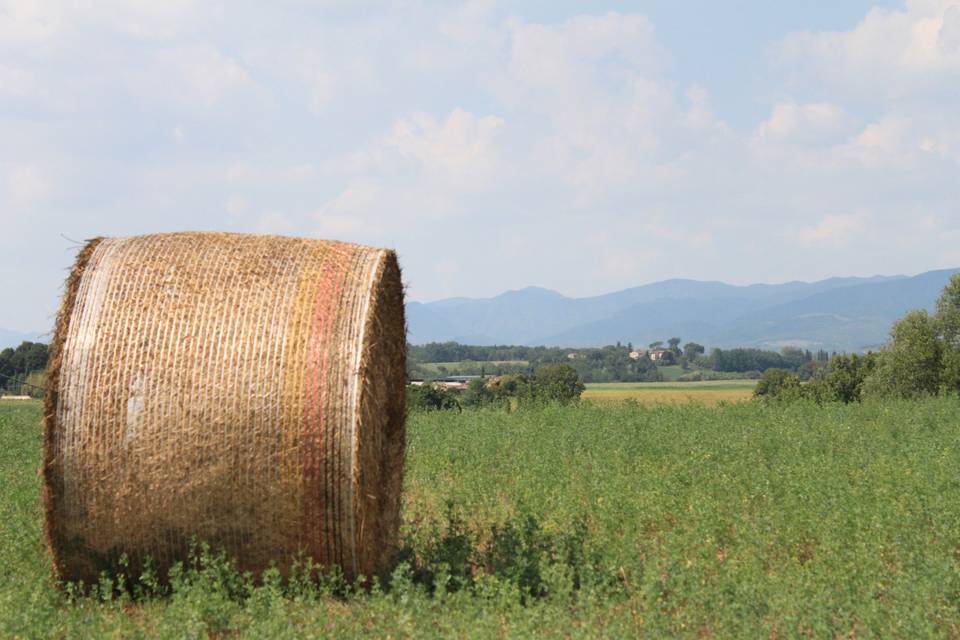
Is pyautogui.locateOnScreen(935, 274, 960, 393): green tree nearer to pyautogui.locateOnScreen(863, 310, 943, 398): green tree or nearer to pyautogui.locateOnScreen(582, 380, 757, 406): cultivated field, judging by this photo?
pyautogui.locateOnScreen(863, 310, 943, 398): green tree

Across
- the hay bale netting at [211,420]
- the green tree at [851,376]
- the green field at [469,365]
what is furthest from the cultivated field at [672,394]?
Result: the green field at [469,365]

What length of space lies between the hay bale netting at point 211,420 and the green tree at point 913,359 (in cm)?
3414

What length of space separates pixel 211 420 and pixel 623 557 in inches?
143

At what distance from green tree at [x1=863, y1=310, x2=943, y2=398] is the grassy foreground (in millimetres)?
24974

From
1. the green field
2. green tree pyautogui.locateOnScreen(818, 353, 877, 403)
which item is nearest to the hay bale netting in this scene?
green tree pyautogui.locateOnScreen(818, 353, 877, 403)

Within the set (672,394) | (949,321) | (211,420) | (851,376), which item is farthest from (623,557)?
(672,394)

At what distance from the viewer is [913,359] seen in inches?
1464

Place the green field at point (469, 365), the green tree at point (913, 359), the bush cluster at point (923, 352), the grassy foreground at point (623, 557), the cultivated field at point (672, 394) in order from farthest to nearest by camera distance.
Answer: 1. the green field at point (469, 365)
2. the green tree at point (913, 359)
3. the bush cluster at point (923, 352)
4. the cultivated field at point (672, 394)
5. the grassy foreground at point (623, 557)

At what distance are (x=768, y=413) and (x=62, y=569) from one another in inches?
563

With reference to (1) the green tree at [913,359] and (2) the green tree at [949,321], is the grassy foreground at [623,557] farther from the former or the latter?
(1) the green tree at [913,359]

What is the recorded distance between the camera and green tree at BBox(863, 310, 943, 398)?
121ft

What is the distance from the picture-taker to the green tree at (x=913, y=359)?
37.0 m

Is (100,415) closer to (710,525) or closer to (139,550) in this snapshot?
(139,550)

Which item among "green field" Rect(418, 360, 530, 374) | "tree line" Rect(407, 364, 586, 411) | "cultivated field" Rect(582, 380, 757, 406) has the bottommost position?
"cultivated field" Rect(582, 380, 757, 406)
